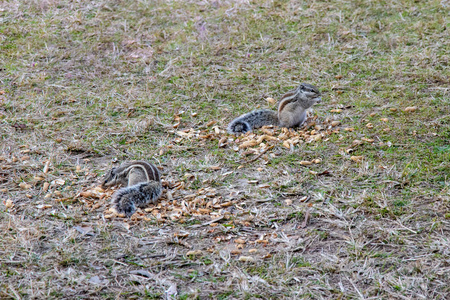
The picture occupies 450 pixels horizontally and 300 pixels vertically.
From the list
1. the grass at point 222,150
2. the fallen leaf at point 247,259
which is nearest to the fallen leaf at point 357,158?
the grass at point 222,150

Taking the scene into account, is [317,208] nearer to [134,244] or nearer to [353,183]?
[353,183]

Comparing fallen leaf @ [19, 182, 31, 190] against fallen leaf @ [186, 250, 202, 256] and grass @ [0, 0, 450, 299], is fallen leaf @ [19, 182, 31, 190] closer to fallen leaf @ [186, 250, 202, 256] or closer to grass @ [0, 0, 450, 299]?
grass @ [0, 0, 450, 299]

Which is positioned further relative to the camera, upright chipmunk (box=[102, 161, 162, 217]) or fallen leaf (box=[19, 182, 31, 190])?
fallen leaf (box=[19, 182, 31, 190])

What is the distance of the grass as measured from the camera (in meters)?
3.58

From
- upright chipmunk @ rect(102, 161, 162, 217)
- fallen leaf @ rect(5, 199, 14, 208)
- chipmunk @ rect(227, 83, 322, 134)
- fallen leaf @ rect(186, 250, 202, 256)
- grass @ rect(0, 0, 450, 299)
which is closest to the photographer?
grass @ rect(0, 0, 450, 299)

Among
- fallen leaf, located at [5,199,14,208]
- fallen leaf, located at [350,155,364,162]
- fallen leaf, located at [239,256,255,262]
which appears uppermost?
fallen leaf, located at [5,199,14,208]

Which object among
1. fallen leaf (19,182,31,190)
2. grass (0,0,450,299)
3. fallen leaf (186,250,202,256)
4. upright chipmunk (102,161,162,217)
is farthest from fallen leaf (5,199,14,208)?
fallen leaf (186,250,202,256)

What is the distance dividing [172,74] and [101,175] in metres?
2.68

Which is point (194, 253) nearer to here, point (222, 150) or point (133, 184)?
point (133, 184)

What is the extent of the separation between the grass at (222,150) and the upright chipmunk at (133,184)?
134 mm

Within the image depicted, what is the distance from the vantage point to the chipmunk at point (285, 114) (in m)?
5.77

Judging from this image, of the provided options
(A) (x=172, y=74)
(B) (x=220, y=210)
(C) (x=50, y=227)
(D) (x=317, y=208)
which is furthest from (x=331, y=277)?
(A) (x=172, y=74)

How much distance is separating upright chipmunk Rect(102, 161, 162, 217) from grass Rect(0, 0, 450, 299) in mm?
134

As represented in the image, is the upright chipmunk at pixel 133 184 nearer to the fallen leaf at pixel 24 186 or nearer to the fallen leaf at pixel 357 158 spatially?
the fallen leaf at pixel 24 186
